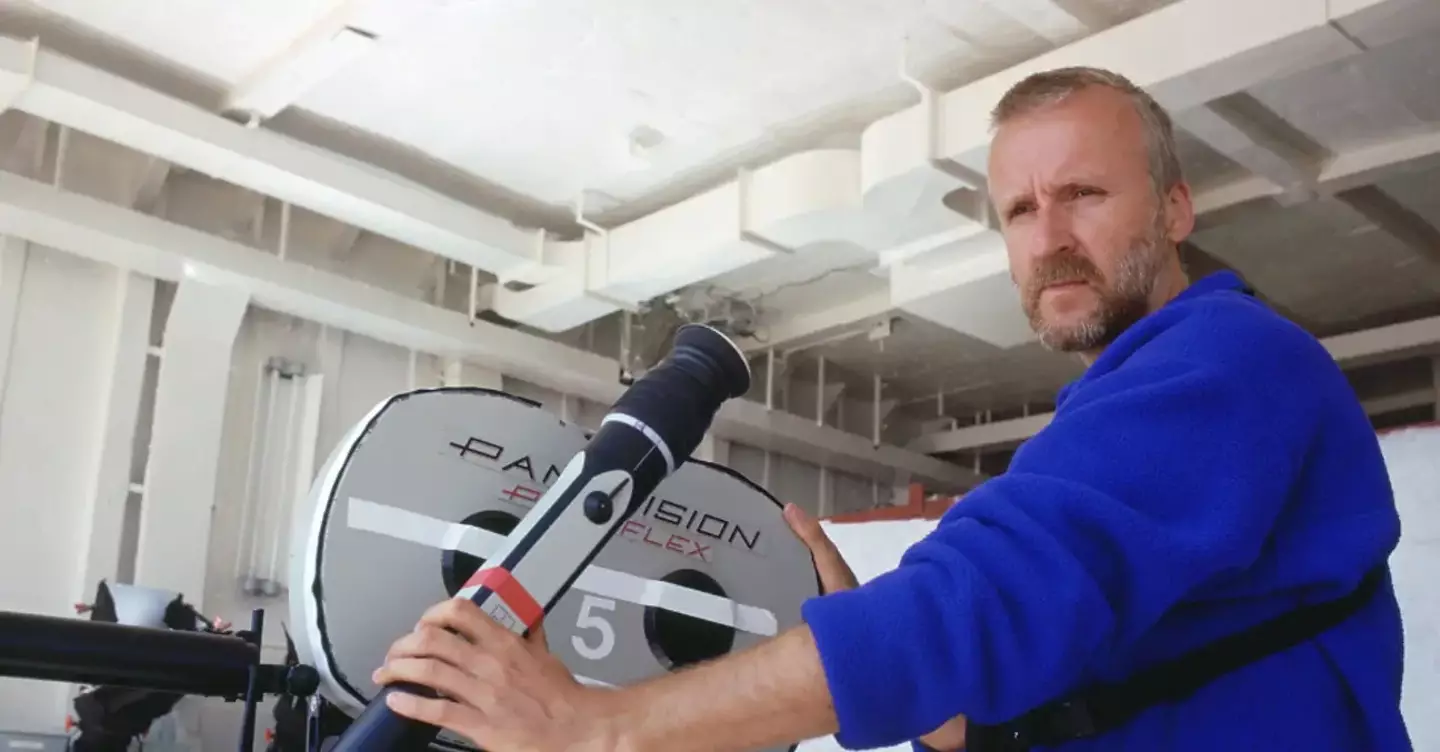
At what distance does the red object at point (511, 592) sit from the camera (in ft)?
2.32

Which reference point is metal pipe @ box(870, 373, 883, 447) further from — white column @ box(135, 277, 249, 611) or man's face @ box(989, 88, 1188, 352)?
man's face @ box(989, 88, 1188, 352)

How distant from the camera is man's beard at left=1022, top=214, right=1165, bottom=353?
0.90m

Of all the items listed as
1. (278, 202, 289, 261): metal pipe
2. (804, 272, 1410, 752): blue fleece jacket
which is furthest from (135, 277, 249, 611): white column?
(804, 272, 1410, 752): blue fleece jacket

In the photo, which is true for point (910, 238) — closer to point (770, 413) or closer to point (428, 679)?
point (770, 413)

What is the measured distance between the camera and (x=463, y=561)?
2.82 feet

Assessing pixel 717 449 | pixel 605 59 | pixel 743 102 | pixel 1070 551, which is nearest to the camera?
pixel 1070 551

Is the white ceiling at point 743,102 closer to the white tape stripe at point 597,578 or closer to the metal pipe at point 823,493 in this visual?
the metal pipe at point 823,493

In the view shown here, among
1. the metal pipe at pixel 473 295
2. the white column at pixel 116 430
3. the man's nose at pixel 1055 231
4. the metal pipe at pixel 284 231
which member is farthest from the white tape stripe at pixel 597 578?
the metal pipe at pixel 473 295

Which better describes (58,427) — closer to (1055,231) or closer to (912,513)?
(912,513)

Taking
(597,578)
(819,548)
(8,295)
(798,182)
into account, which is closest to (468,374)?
(8,295)

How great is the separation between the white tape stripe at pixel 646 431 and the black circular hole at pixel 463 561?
129mm

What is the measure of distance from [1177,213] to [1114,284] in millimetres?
109

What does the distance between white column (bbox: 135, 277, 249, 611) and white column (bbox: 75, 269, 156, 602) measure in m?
0.07

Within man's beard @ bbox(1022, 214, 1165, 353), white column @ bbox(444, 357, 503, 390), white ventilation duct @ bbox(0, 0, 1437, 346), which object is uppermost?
white ventilation duct @ bbox(0, 0, 1437, 346)
